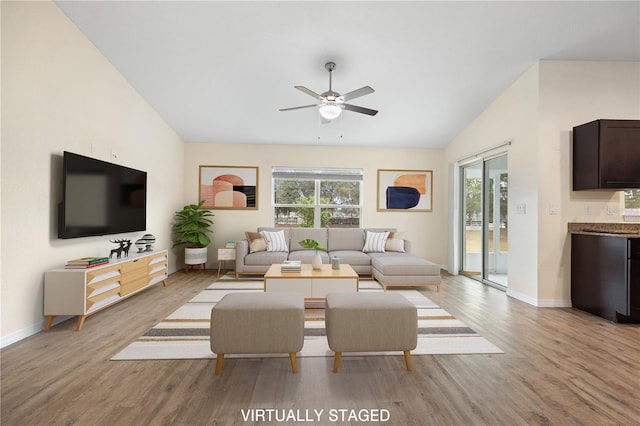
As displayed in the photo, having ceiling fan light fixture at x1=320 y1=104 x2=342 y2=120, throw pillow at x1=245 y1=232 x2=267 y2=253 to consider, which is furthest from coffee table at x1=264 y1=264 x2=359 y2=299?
throw pillow at x1=245 y1=232 x2=267 y2=253

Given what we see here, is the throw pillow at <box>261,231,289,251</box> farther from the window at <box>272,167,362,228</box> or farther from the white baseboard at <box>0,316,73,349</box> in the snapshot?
the white baseboard at <box>0,316,73,349</box>

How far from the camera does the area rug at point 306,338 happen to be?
2.24 m

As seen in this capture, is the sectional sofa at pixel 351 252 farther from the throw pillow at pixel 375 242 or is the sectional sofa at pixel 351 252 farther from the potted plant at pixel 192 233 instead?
the potted plant at pixel 192 233

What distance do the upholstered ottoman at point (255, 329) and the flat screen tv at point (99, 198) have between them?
2079 mm

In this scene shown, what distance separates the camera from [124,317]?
9.95 ft

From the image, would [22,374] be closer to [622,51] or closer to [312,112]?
[312,112]

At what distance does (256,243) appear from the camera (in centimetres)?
517

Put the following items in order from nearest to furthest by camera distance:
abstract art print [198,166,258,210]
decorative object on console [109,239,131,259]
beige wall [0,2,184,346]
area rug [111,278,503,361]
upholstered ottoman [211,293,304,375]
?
upholstered ottoman [211,293,304,375] → area rug [111,278,503,361] → beige wall [0,2,184,346] → decorative object on console [109,239,131,259] → abstract art print [198,166,258,210]

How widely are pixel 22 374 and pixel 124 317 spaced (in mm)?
1104

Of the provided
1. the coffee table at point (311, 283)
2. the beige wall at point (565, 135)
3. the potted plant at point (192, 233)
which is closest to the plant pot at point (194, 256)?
the potted plant at point (192, 233)

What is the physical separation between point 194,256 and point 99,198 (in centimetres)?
221

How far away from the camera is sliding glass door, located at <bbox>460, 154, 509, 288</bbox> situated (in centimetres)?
448

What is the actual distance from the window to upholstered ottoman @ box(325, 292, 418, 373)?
4.20 meters

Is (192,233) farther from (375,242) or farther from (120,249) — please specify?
(375,242)
